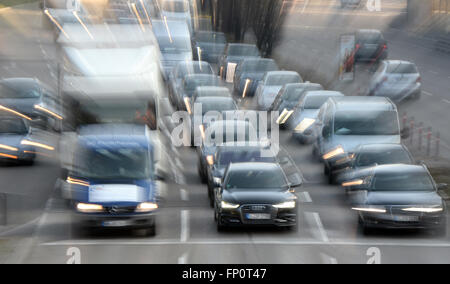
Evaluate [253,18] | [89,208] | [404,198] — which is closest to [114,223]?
[89,208]

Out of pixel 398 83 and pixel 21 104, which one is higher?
→ pixel 398 83

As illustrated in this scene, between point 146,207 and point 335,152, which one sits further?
point 335,152

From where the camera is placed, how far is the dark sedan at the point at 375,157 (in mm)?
21562

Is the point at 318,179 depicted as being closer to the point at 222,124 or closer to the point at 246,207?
the point at 222,124

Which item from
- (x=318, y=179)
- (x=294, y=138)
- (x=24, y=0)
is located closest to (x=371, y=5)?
Result: (x=24, y=0)

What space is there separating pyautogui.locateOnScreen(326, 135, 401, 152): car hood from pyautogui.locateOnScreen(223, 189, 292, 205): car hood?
17.6 ft

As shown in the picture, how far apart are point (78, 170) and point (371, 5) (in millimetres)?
60917

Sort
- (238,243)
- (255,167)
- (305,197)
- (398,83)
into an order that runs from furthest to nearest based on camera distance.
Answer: (398,83) → (305,197) → (255,167) → (238,243)

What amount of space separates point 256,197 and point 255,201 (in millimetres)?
174

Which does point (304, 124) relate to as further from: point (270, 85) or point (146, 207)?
point (146, 207)

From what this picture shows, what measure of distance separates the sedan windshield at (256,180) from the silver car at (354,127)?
4.42 meters

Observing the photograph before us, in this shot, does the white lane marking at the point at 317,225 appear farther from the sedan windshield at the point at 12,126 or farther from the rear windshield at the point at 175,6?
the rear windshield at the point at 175,6

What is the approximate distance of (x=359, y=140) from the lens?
23.7 m

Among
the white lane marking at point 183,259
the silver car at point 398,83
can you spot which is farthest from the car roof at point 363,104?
the silver car at point 398,83
